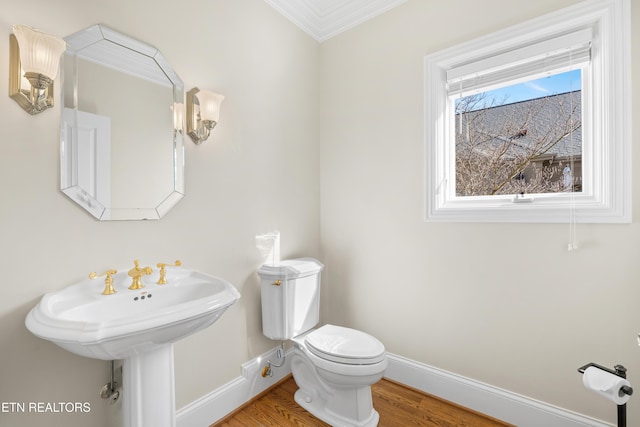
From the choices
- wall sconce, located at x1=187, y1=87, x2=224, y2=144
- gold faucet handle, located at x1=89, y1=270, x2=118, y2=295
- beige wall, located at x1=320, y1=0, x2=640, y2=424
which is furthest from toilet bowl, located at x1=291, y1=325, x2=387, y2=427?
wall sconce, located at x1=187, y1=87, x2=224, y2=144

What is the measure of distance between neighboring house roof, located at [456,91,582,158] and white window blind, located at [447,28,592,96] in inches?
5.4

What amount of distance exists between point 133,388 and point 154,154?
3.32ft

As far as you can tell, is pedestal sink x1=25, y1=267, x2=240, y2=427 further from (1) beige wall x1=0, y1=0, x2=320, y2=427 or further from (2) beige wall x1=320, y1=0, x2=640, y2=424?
(2) beige wall x1=320, y1=0, x2=640, y2=424

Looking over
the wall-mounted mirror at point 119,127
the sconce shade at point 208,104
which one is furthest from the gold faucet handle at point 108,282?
the sconce shade at point 208,104

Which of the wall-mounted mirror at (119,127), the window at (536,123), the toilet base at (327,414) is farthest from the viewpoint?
the toilet base at (327,414)

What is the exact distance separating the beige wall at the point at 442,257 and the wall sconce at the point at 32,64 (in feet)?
5.50

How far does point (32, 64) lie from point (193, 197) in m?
0.78

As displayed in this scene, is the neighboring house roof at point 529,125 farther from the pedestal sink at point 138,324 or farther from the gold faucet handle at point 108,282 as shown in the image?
the gold faucet handle at point 108,282

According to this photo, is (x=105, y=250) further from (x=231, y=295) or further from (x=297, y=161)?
(x=297, y=161)

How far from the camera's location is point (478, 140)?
192 cm

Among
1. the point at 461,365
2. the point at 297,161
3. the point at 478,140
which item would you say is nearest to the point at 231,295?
the point at 297,161

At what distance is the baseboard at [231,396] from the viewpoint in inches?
62.9

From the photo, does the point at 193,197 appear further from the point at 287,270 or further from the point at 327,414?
the point at 327,414

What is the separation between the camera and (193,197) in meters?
1.64
